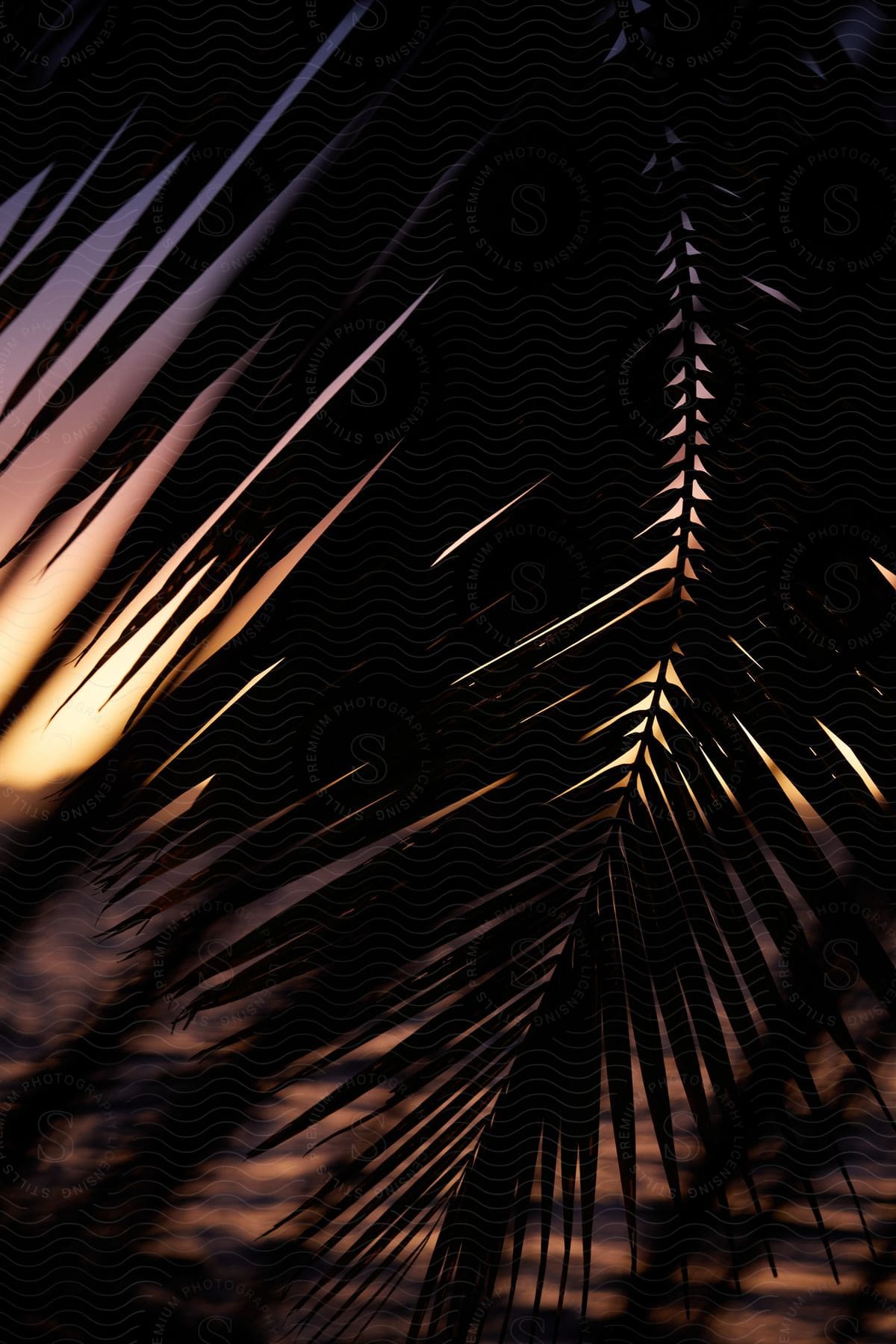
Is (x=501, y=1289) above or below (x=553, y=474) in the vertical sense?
below

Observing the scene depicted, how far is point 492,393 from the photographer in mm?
946

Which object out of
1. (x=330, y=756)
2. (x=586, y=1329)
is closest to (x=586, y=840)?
(x=330, y=756)

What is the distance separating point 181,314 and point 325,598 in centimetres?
33

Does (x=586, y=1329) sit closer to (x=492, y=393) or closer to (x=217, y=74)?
(x=492, y=393)

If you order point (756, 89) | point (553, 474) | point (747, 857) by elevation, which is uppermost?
point (756, 89)

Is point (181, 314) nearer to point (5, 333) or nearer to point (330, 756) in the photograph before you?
point (5, 333)

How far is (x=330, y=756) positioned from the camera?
0.94 metres

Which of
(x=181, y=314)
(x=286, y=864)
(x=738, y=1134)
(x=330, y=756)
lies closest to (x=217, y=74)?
(x=181, y=314)

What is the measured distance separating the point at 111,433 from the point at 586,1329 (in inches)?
40.3

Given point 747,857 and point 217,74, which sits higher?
point 217,74

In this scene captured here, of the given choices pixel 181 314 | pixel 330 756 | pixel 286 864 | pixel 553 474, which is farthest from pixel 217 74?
Result: pixel 286 864

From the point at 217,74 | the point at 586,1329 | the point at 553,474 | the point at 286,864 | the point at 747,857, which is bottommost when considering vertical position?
the point at 586,1329

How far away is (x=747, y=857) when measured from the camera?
91cm

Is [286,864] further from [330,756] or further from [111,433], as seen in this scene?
[111,433]
